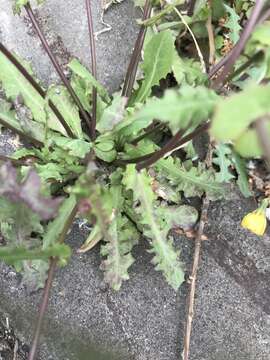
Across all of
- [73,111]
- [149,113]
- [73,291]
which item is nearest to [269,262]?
[73,291]

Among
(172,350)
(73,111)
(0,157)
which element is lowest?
(172,350)

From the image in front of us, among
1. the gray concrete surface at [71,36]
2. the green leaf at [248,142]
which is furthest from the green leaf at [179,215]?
the green leaf at [248,142]

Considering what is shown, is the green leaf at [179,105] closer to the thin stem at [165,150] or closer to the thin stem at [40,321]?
the thin stem at [165,150]

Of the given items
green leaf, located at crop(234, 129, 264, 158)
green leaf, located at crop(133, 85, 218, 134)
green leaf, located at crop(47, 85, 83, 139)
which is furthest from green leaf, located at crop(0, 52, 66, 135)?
green leaf, located at crop(234, 129, 264, 158)

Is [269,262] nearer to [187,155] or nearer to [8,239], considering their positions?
[187,155]

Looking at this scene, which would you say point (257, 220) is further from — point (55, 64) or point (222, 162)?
point (55, 64)

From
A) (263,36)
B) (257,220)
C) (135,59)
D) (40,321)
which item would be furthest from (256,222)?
(263,36)

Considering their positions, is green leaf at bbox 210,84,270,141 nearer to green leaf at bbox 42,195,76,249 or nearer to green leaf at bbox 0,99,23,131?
green leaf at bbox 42,195,76,249
